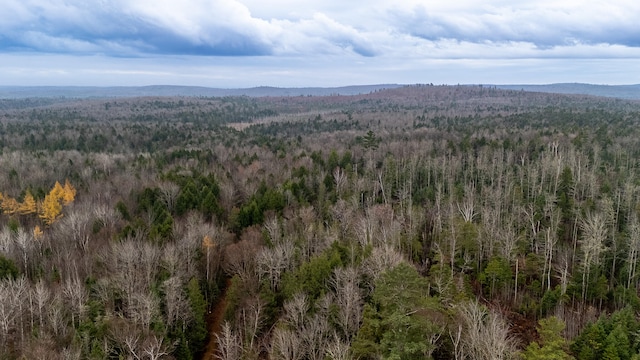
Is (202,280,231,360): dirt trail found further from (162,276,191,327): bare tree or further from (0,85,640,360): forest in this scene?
(162,276,191,327): bare tree

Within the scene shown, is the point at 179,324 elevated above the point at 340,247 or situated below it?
below

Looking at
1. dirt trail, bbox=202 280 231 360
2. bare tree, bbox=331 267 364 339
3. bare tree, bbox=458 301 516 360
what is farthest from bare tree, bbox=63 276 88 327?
bare tree, bbox=458 301 516 360

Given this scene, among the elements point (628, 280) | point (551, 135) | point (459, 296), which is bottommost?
point (628, 280)

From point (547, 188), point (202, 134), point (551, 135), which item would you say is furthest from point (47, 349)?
point (202, 134)

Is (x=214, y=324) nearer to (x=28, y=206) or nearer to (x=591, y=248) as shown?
(x=28, y=206)

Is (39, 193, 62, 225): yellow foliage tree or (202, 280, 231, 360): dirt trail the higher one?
(39, 193, 62, 225): yellow foliage tree

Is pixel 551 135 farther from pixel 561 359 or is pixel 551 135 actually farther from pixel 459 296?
pixel 561 359

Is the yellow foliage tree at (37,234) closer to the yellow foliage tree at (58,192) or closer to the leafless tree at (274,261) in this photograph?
the yellow foliage tree at (58,192)
